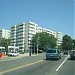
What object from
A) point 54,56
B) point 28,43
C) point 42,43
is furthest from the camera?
point 28,43

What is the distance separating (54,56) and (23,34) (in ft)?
503

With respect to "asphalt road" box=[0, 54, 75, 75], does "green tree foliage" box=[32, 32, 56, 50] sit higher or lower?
higher

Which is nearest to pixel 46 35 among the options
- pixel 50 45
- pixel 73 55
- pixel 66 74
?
pixel 50 45

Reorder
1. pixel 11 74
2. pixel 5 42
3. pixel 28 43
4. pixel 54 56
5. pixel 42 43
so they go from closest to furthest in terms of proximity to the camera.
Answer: pixel 11 74 < pixel 54 56 < pixel 5 42 < pixel 42 43 < pixel 28 43

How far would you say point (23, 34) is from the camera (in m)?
197

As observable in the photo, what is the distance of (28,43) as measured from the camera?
632ft

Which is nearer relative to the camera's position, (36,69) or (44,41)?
(36,69)

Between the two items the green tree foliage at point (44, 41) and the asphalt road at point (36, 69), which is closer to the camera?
the asphalt road at point (36, 69)

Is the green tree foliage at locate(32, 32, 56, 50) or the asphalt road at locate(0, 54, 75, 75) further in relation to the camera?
the green tree foliage at locate(32, 32, 56, 50)

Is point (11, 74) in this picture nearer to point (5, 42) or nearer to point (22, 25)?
point (5, 42)

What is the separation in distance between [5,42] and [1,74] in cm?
11805

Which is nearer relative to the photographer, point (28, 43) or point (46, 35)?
point (46, 35)

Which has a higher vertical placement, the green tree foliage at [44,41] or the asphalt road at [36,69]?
the green tree foliage at [44,41]

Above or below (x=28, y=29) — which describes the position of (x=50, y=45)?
below
